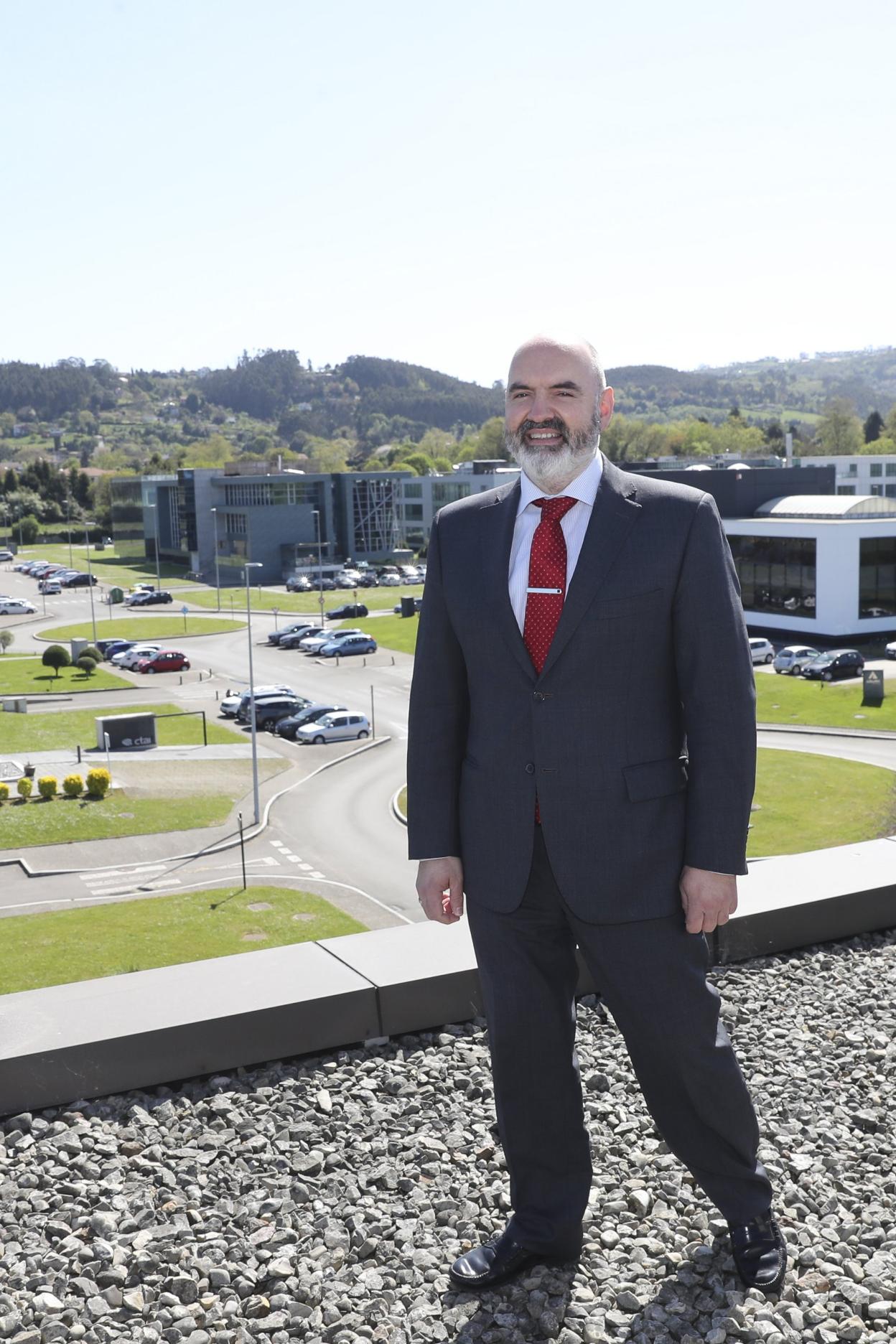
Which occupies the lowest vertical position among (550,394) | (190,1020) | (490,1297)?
(490,1297)

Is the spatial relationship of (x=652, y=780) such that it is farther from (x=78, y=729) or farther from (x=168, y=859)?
(x=78, y=729)

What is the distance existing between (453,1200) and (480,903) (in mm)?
817

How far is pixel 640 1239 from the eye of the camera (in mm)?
2988

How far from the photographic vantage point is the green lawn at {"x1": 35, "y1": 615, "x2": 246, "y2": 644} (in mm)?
65250

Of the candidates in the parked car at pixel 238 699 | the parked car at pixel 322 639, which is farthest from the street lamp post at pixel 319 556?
the parked car at pixel 238 699

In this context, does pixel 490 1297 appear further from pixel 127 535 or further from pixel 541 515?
pixel 127 535

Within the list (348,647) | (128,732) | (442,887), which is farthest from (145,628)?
(442,887)

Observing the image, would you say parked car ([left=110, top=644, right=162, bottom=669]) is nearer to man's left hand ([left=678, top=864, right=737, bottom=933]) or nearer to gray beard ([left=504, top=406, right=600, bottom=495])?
gray beard ([left=504, top=406, right=600, bottom=495])

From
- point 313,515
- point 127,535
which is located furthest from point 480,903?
point 127,535

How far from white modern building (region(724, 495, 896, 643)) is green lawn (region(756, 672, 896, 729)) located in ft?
24.3

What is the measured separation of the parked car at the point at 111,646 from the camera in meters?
60.5

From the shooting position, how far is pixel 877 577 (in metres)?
54.2

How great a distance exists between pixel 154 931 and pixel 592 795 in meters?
21.9

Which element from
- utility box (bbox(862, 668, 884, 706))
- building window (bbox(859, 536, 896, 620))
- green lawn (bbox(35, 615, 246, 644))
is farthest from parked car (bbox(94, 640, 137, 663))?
utility box (bbox(862, 668, 884, 706))
